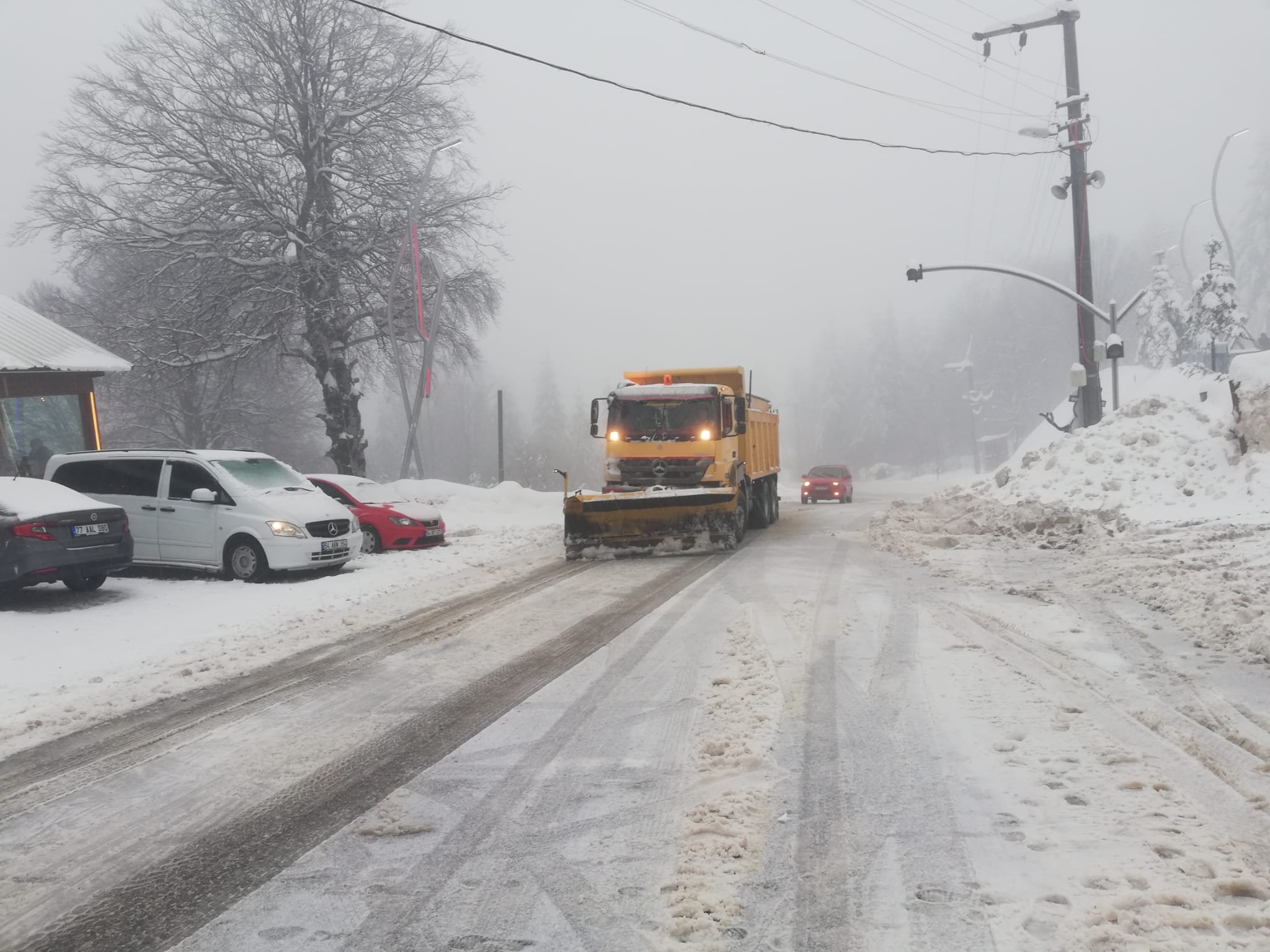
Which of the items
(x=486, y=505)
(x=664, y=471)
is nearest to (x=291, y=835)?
(x=664, y=471)

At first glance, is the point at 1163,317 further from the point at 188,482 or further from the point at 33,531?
the point at 33,531

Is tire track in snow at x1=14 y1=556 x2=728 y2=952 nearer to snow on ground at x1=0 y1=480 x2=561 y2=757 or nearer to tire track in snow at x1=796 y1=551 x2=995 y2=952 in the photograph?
tire track in snow at x1=796 y1=551 x2=995 y2=952

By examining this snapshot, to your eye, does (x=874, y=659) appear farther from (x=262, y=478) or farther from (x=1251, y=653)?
(x=262, y=478)

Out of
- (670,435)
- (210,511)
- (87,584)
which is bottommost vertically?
(87,584)

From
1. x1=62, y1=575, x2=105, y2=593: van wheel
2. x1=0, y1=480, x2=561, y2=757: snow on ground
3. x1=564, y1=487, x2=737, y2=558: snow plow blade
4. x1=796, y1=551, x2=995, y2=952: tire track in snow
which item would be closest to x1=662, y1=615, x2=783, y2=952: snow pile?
x1=796, y1=551, x2=995, y2=952: tire track in snow

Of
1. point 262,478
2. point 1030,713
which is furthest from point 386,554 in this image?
point 1030,713

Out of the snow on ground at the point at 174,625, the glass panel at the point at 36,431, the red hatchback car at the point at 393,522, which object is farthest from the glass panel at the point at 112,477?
the glass panel at the point at 36,431

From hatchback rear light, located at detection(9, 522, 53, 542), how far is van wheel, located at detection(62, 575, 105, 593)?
1.02 m

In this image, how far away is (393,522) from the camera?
1619 cm

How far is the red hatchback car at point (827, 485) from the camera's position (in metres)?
35.9

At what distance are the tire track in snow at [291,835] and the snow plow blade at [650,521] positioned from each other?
795 centimetres

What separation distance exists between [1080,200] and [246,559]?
71.8ft

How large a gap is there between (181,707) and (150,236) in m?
21.6

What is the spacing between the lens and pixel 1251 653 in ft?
21.3
